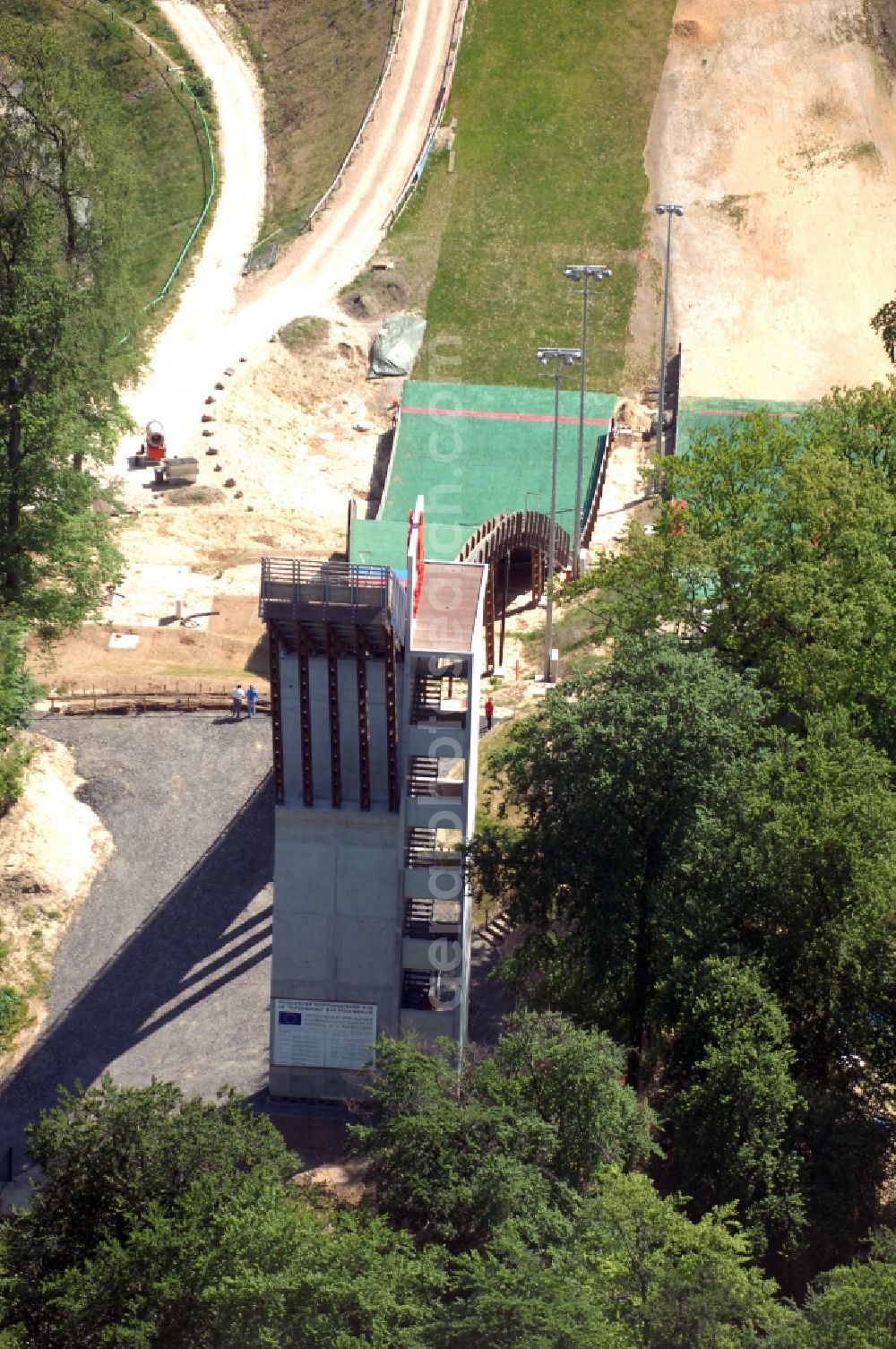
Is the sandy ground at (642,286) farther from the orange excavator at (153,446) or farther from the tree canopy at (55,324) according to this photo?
the tree canopy at (55,324)

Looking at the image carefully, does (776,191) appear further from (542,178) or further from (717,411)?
(717,411)

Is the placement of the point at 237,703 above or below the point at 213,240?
below

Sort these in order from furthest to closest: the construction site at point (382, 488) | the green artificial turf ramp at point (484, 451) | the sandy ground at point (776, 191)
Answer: the sandy ground at point (776, 191)
the green artificial turf ramp at point (484, 451)
the construction site at point (382, 488)

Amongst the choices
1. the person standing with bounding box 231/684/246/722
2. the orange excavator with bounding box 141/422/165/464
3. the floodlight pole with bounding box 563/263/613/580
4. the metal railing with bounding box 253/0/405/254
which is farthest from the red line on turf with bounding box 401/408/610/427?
the person standing with bounding box 231/684/246/722

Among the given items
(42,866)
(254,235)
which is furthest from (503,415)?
(42,866)

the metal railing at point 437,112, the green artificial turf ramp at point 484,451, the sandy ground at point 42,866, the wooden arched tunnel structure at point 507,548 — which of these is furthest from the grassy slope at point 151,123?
the sandy ground at point 42,866

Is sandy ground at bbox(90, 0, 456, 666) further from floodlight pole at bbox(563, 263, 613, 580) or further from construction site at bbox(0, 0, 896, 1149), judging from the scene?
floodlight pole at bbox(563, 263, 613, 580)
